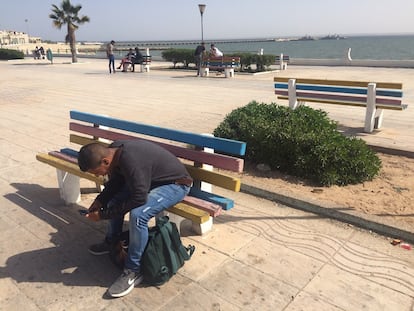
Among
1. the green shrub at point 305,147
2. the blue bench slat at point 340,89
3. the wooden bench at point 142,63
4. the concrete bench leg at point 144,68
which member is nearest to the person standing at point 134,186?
the green shrub at point 305,147

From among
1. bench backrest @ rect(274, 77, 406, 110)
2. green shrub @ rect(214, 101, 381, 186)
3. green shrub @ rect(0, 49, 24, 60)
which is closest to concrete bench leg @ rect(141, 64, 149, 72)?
bench backrest @ rect(274, 77, 406, 110)

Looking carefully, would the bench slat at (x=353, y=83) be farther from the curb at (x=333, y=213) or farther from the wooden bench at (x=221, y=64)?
the wooden bench at (x=221, y=64)

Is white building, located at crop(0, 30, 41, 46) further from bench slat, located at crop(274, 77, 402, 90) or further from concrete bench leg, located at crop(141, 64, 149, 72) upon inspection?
bench slat, located at crop(274, 77, 402, 90)

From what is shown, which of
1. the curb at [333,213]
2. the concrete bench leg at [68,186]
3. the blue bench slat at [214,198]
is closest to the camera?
the blue bench slat at [214,198]

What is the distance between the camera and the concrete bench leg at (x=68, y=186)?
4.36m

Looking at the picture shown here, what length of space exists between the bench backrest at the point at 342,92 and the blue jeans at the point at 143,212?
514 cm

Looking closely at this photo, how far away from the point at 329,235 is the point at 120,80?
1462 cm

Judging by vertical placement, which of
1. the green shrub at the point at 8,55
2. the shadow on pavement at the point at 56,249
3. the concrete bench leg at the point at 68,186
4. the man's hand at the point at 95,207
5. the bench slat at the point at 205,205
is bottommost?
the shadow on pavement at the point at 56,249

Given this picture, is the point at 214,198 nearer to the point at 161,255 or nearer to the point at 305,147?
the point at 161,255

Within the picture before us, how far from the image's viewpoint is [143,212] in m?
2.96

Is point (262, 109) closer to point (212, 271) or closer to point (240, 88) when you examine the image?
point (212, 271)

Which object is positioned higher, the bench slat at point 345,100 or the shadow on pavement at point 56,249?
the bench slat at point 345,100

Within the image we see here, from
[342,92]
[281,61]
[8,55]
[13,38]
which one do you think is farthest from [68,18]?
[13,38]

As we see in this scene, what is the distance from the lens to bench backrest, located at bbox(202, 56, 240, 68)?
17.4 meters
